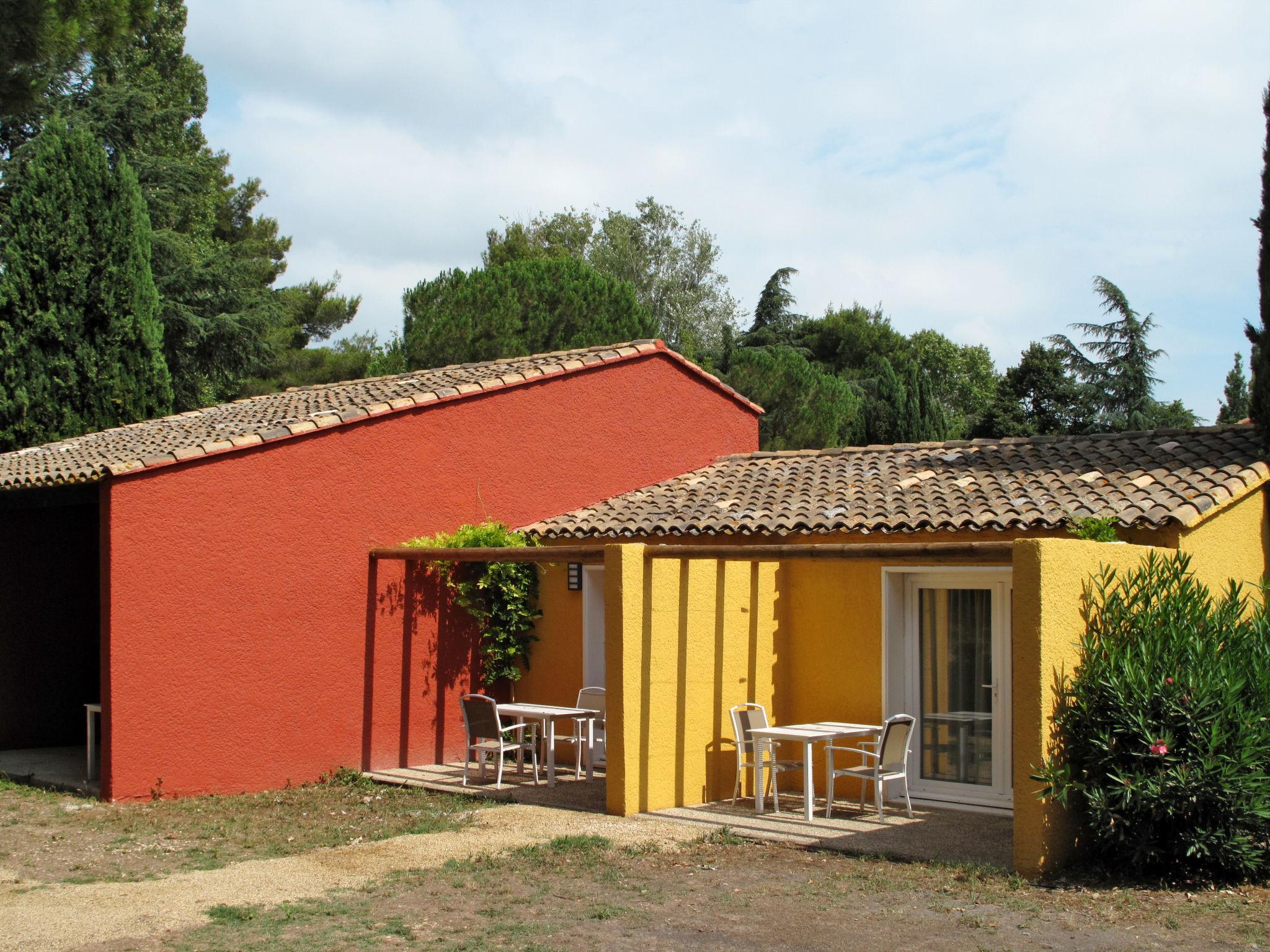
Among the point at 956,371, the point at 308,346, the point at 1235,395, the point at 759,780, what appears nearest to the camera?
the point at 759,780

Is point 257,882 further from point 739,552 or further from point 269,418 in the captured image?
point 269,418

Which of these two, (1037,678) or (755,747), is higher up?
(1037,678)

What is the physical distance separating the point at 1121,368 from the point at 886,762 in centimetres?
2349

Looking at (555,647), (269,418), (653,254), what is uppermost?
(653,254)

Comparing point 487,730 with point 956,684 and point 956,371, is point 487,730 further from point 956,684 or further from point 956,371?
point 956,371

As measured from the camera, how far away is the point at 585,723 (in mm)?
12227

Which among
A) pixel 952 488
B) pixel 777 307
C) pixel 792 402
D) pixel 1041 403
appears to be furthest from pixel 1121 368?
pixel 952 488

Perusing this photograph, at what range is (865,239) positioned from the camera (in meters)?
23.6

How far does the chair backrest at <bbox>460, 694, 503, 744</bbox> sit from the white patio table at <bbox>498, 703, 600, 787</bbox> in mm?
176

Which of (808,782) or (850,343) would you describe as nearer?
(808,782)

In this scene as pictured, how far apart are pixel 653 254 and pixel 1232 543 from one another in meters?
34.1

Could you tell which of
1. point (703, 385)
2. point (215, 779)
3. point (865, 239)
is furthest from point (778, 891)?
point (865, 239)

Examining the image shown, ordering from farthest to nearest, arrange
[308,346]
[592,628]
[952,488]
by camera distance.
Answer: [308,346] < [592,628] < [952,488]

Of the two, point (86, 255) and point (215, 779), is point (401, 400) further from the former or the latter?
point (86, 255)
